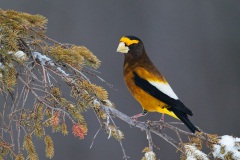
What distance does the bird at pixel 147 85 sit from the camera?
Answer: 1623 millimetres

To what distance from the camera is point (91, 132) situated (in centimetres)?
445

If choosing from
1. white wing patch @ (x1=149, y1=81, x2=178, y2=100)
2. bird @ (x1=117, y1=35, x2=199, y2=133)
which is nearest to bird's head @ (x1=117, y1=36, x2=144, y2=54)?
bird @ (x1=117, y1=35, x2=199, y2=133)

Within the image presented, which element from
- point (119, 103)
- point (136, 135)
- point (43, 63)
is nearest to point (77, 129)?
point (43, 63)

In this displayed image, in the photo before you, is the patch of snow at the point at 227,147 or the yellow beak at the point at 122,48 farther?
the yellow beak at the point at 122,48

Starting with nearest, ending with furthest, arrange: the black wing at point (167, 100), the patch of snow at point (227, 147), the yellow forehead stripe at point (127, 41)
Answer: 1. the patch of snow at point (227, 147)
2. the black wing at point (167, 100)
3. the yellow forehead stripe at point (127, 41)

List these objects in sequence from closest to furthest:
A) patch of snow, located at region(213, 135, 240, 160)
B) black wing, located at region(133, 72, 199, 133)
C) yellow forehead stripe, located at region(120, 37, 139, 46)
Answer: patch of snow, located at region(213, 135, 240, 160)
black wing, located at region(133, 72, 199, 133)
yellow forehead stripe, located at region(120, 37, 139, 46)

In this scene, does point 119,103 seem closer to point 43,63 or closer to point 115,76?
point 115,76

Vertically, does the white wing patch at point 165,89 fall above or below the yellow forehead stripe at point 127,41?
below

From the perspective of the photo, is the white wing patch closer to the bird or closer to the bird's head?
the bird

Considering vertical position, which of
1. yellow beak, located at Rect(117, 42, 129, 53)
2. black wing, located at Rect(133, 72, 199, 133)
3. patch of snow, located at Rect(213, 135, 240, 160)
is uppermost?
yellow beak, located at Rect(117, 42, 129, 53)

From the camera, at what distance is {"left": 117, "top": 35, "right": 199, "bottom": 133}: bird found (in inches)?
63.9

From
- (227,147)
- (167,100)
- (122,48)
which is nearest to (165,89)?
(167,100)

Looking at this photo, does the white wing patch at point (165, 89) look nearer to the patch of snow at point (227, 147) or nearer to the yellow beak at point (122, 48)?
the yellow beak at point (122, 48)

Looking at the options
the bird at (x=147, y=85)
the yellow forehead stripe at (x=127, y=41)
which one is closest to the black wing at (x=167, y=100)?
A: the bird at (x=147, y=85)
